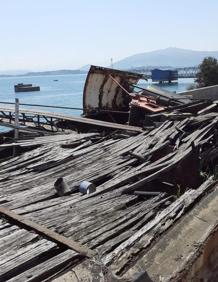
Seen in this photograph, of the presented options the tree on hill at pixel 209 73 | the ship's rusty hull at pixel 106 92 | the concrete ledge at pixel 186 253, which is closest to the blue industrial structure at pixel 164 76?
the tree on hill at pixel 209 73

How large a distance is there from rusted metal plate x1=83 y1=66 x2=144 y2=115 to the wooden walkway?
1.82m

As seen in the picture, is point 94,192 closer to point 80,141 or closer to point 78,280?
point 78,280

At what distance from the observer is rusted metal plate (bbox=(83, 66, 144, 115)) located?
15.5 meters

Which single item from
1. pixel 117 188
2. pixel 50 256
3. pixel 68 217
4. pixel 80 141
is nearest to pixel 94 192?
pixel 117 188

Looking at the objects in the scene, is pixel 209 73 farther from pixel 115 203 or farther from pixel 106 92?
pixel 115 203

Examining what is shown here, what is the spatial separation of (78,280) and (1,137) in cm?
990

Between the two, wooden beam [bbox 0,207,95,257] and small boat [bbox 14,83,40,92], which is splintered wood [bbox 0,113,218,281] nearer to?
wooden beam [bbox 0,207,95,257]

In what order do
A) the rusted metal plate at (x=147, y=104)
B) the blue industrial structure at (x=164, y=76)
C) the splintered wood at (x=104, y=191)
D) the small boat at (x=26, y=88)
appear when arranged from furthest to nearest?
the small boat at (x=26, y=88)
the blue industrial structure at (x=164, y=76)
the rusted metal plate at (x=147, y=104)
the splintered wood at (x=104, y=191)

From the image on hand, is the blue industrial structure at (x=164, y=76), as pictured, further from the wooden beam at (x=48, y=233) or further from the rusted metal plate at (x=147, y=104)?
the wooden beam at (x=48, y=233)

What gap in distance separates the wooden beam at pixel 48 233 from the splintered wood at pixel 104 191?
0.05m

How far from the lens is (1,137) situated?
43.4ft

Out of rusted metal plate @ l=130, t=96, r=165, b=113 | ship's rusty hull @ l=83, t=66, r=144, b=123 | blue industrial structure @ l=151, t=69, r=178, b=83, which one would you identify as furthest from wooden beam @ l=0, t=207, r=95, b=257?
blue industrial structure @ l=151, t=69, r=178, b=83

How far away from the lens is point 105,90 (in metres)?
15.8

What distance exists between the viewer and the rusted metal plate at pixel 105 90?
1551 centimetres
